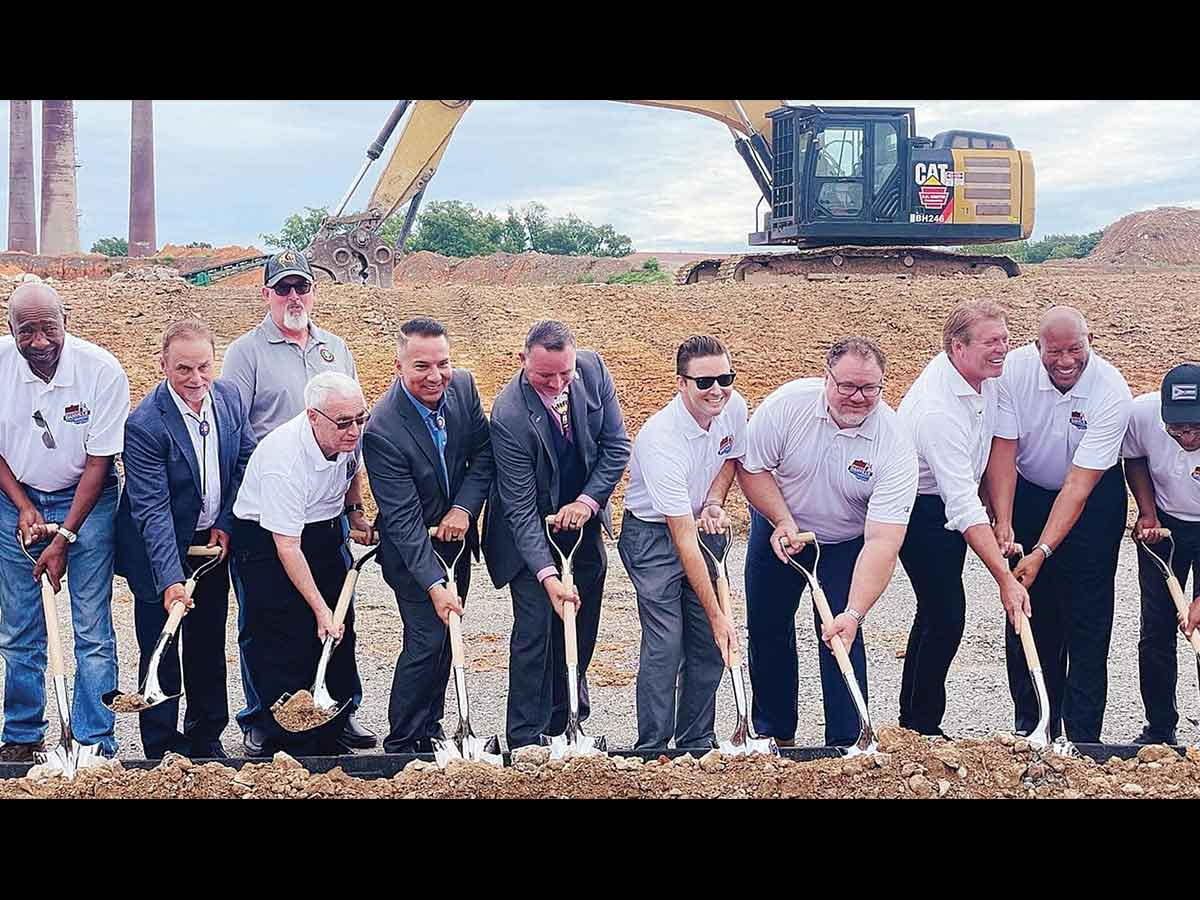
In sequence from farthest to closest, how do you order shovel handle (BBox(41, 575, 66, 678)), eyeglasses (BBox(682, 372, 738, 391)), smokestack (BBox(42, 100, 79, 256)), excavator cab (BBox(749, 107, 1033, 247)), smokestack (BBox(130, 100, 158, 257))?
smokestack (BBox(130, 100, 158, 257)) < smokestack (BBox(42, 100, 79, 256)) < excavator cab (BBox(749, 107, 1033, 247)) < eyeglasses (BBox(682, 372, 738, 391)) < shovel handle (BBox(41, 575, 66, 678))

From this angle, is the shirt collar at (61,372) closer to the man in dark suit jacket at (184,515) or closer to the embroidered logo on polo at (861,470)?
the man in dark suit jacket at (184,515)

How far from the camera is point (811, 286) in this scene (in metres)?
18.2

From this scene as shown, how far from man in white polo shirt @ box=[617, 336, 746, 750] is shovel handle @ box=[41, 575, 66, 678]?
2277mm

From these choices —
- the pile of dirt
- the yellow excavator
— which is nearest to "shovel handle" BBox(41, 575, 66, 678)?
the pile of dirt

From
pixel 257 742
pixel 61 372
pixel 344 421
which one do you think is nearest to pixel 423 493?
pixel 344 421

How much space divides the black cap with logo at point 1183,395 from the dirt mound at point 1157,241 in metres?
29.3

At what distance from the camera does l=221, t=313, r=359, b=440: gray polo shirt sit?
A: 5.30 metres

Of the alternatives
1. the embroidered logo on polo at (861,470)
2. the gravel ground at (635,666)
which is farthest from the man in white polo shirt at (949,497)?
the gravel ground at (635,666)

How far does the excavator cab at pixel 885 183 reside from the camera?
57.2 feet

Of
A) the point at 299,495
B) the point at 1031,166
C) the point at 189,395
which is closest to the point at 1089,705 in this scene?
the point at 299,495

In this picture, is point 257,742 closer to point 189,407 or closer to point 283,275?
point 189,407

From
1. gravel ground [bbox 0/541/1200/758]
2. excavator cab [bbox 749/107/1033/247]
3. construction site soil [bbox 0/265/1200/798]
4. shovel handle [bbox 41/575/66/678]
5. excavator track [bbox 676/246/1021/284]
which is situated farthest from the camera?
excavator track [bbox 676/246/1021/284]

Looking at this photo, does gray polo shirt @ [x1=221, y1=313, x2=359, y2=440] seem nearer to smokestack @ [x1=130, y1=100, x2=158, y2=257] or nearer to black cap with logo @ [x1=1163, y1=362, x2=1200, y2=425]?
black cap with logo @ [x1=1163, y1=362, x2=1200, y2=425]

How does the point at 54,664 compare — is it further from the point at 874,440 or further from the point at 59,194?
the point at 59,194
